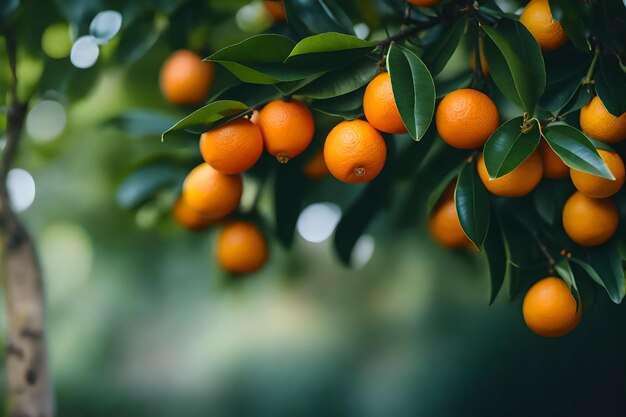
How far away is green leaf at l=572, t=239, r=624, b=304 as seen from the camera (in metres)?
0.88

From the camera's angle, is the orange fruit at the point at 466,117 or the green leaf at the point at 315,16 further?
the green leaf at the point at 315,16

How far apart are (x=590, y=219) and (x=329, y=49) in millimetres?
387

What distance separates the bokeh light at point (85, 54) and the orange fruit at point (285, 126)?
0.48 meters

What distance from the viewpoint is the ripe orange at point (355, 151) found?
0.84 m

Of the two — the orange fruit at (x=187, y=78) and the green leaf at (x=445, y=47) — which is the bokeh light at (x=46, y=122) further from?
the green leaf at (x=445, y=47)

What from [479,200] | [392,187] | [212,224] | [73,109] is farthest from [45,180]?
[479,200]

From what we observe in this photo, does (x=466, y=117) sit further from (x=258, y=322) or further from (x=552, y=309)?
(x=258, y=322)

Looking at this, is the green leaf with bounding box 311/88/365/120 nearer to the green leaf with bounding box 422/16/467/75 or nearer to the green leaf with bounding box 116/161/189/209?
the green leaf with bounding box 422/16/467/75

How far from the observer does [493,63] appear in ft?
2.81

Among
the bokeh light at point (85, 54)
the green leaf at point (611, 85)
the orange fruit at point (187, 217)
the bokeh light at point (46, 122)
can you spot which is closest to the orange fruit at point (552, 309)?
the green leaf at point (611, 85)

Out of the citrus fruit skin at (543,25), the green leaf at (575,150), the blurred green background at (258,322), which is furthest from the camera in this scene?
the blurred green background at (258,322)

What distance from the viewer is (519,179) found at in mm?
835

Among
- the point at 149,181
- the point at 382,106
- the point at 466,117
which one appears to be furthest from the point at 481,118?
the point at 149,181

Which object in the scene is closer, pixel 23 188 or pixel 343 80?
pixel 343 80
